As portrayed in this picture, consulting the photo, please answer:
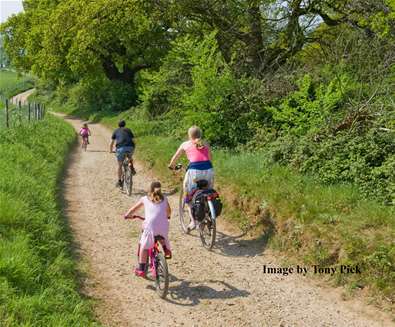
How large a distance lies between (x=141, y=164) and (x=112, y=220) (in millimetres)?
6508

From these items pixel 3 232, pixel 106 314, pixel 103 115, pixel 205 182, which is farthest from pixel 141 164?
pixel 103 115

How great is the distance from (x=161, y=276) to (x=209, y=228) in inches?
73.8

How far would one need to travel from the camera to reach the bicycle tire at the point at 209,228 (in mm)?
7781

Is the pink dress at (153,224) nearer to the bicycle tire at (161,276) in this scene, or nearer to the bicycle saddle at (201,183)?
the bicycle tire at (161,276)

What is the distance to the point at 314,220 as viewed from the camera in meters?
7.51

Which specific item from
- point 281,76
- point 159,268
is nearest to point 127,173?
point 281,76

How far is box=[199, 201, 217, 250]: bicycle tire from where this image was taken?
306 inches

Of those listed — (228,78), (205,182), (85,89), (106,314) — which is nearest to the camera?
(106,314)

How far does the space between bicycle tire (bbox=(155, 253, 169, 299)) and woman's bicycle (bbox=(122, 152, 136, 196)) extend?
5788 millimetres

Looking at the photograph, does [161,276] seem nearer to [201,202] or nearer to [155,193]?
[155,193]

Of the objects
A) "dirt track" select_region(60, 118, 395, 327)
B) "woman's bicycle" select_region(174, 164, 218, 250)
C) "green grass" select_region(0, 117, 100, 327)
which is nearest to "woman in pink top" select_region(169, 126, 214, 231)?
"woman's bicycle" select_region(174, 164, 218, 250)

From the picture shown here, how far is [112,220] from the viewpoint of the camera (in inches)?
387

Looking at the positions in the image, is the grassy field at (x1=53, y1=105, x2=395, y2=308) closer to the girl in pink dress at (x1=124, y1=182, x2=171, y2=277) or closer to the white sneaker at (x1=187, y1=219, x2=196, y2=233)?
the white sneaker at (x1=187, y1=219, x2=196, y2=233)

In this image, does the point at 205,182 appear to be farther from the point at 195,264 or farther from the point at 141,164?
the point at 141,164
